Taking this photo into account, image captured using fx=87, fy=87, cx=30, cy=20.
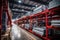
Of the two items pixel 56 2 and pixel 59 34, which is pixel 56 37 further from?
pixel 56 2

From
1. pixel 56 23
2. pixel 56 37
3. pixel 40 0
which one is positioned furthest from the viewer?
pixel 40 0

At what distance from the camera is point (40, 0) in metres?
12.5

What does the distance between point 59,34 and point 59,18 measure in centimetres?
107

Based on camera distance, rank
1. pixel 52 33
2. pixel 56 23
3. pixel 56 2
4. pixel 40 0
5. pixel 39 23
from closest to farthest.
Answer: pixel 56 2 → pixel 56 23 → pixel 52 33 → pixel 39 23 → pixel 40 0

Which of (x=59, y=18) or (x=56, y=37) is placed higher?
(x=59, y=18)

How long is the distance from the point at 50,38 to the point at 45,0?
30.0ft

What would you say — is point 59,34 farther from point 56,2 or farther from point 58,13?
point 56,2

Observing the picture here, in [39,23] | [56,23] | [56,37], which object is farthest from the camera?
[39,23]

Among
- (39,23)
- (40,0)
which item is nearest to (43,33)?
(39,23)

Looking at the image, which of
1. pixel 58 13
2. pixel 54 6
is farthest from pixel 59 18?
pixel 54 6

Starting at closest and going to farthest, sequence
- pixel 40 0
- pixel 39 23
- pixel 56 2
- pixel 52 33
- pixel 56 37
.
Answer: pixel 56 2 → pixel 56 37 → pixel 52 33 → pixel 39 23 → pixel 40 0

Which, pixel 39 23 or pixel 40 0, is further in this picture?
pixel 40 0

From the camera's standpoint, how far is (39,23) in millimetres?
9242

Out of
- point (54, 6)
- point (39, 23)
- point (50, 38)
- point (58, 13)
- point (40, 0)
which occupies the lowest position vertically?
point (50, 38)
